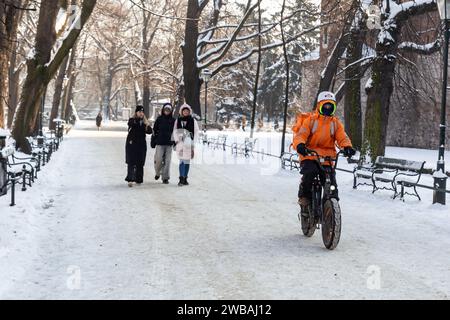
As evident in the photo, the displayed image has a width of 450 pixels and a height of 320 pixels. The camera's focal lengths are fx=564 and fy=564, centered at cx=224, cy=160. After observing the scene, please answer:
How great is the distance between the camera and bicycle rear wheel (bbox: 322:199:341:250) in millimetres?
6668

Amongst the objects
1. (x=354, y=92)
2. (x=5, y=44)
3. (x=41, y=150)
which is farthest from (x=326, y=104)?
(x=354, y=92)

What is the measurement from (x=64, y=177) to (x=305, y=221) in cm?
822

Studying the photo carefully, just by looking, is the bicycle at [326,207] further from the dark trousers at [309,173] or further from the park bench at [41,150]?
the park bench at [41,150]

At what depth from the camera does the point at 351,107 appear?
23.5 metres

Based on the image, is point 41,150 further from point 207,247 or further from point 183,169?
point 207,247

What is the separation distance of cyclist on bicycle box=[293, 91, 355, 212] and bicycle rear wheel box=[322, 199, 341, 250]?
469mm

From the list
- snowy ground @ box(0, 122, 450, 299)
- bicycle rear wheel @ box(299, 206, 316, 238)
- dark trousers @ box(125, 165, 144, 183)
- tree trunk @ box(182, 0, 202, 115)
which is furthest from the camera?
tree trunk @ box(182, 0, 202, 115)

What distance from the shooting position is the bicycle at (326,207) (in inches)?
264

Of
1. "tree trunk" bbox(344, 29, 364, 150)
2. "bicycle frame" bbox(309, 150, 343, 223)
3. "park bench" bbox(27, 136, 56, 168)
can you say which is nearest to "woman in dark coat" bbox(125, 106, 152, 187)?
"park bench" bbox(27, 136, 56, 168)

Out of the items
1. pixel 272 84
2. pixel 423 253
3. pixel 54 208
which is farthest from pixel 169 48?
pixel 423 253

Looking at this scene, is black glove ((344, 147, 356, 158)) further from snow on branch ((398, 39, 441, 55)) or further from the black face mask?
snow on branch ((398, 39, 441, 55))

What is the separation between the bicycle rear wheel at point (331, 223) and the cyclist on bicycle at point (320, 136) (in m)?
0.47
